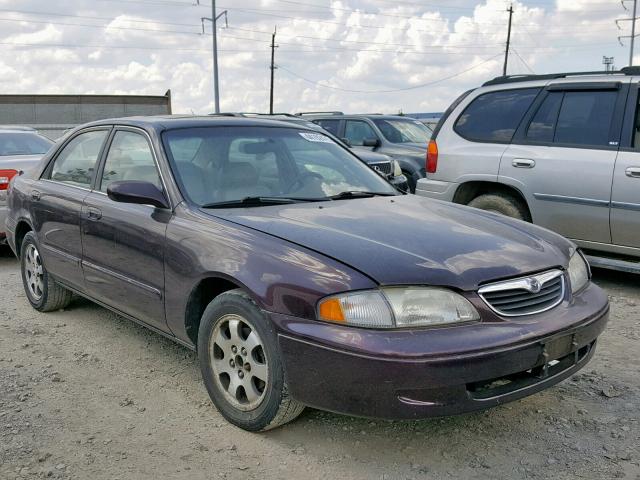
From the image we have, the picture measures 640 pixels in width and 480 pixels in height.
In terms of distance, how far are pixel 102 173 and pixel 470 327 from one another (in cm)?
285

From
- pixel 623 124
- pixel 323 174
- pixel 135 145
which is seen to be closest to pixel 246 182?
pixel 323 174

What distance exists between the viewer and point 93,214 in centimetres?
442

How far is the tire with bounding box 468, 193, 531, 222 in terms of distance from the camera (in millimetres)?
6426

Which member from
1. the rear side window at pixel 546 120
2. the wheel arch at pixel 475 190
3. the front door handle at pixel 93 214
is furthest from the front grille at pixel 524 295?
the wheel arch at pixel 475 190

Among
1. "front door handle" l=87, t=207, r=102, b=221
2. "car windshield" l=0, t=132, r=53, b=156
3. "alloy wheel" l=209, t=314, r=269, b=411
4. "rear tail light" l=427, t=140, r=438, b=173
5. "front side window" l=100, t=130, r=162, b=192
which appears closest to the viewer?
"alloy wheel" l=209, t=314, r=269, b=411

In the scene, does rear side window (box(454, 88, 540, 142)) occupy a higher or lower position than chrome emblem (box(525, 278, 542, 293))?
higher

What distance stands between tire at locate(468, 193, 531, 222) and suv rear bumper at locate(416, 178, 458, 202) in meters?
0.24

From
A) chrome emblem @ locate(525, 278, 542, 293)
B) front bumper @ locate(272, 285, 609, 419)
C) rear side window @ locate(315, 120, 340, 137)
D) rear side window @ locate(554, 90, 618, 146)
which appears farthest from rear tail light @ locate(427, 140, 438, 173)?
rear side window @ locate(315, 120, 340, 137)

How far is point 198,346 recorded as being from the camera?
352cm

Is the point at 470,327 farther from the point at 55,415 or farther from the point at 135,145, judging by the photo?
the point at 135,145

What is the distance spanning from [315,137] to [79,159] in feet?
5.84

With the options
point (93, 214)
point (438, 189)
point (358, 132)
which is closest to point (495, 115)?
point (438, 189)

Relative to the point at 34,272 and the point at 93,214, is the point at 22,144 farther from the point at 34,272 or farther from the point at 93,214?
the point at 93,214

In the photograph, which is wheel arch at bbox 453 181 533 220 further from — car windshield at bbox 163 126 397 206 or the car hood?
the car hood
